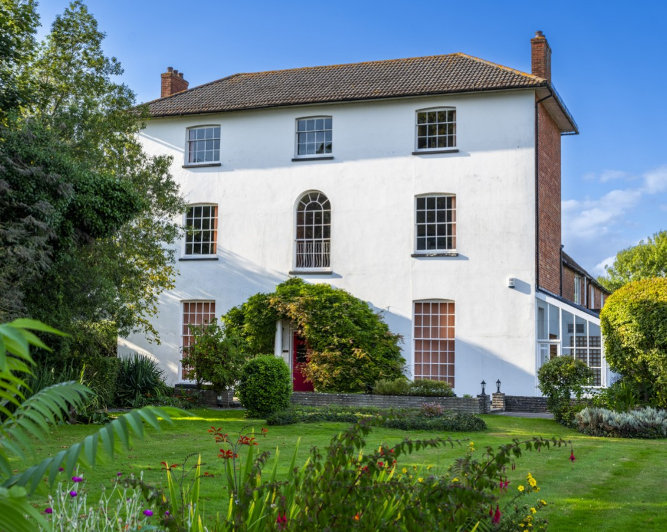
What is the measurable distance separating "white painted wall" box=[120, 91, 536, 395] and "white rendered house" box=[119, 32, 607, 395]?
0.04 m

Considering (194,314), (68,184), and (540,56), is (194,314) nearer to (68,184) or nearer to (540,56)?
(68,184)

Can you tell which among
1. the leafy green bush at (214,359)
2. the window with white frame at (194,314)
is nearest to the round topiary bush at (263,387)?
the leafy green bush at (214,359)

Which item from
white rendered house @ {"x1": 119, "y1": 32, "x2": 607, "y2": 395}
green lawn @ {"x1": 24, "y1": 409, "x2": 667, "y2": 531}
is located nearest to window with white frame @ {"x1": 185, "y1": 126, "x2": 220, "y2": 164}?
white rendered house @ {"x1": 119, "y1": 32, "x2": 607, "y2": 395}

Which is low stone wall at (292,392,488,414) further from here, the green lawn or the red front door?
the red front door

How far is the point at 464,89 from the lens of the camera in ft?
76.3

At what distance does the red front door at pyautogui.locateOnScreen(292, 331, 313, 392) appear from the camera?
78.2ft

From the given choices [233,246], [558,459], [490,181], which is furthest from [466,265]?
[558,459]

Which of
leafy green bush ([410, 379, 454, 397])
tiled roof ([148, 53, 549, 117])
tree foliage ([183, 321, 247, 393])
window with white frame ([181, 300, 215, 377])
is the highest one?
tiled roof ([148, 53, 549, 117])

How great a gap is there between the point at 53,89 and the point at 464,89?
12437 millimetres

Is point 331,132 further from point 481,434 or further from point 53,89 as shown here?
point 481,434

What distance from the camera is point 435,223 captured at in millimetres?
23766

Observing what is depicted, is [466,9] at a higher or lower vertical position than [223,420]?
higher

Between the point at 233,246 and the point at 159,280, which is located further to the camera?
the point at 233,246

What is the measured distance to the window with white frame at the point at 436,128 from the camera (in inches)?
943
